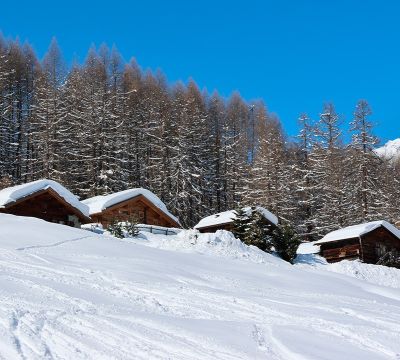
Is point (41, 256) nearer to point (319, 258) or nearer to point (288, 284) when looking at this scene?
point (288, 284)

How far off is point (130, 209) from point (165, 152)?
13.5 metres

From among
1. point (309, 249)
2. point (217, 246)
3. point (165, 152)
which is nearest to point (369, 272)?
point (217, 246)

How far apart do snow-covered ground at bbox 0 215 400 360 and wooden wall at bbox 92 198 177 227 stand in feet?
54.7

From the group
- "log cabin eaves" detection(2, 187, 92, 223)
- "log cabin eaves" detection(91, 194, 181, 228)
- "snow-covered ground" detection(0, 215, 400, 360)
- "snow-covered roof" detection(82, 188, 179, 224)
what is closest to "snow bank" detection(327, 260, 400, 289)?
"snow-covered ground" detection(0, 215, 400, 360)

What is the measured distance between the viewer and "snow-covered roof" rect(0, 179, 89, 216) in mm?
29141

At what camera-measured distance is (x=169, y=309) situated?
985cm

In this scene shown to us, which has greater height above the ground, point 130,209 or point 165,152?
point 165,152

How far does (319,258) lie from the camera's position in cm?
3409

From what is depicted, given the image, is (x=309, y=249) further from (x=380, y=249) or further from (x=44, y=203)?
(x=44, y=203)

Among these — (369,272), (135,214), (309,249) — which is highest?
(135,214)

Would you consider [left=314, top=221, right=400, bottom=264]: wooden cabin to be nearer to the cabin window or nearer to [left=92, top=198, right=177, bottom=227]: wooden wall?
the cabin window

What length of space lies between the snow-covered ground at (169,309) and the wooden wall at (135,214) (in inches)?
657

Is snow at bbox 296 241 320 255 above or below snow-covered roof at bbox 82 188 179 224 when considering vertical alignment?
below

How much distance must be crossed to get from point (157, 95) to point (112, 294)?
46.3 meters
